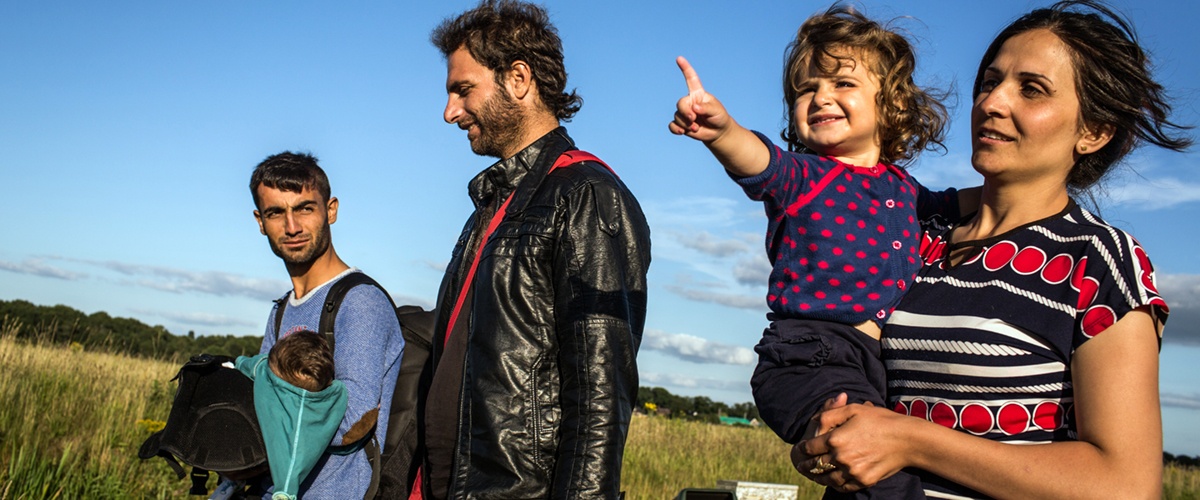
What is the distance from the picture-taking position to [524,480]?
2137mm

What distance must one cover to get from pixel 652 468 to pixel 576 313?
616 centimetres

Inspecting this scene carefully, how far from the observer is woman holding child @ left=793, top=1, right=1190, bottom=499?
55.9 inches

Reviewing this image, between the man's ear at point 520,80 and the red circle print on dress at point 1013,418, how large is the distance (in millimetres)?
1932

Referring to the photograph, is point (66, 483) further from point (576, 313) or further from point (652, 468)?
point (576, 313)

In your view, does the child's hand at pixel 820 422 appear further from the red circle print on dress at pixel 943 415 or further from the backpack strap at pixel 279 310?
the backpack strap at pixel 279 310

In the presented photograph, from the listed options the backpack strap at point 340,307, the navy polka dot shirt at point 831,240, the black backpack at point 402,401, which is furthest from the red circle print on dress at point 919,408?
the backpack strap at point 340,307

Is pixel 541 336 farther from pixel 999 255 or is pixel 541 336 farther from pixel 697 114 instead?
pixel 999 255

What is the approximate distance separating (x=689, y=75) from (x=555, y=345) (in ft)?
3.15

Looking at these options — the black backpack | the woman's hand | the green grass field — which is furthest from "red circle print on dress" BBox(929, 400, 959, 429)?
the green grass field

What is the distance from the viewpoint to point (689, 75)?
1.70m

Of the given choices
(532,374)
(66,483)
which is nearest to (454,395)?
(532,374)

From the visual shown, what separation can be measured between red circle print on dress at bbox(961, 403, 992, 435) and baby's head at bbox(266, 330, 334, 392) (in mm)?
2387

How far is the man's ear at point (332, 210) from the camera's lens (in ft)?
12.8

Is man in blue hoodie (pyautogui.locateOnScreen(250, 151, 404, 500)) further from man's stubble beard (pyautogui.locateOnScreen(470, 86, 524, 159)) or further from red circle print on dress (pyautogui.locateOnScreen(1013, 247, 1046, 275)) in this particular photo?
red circle print on dress (pyautogui.locateOnScreen(1013, 247, 1046, 275))
